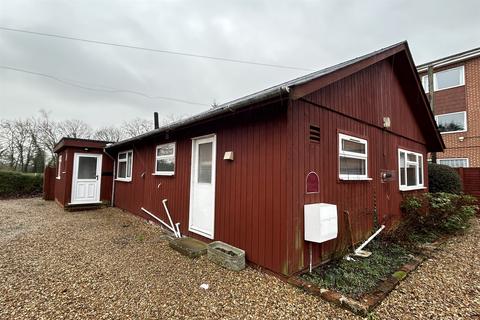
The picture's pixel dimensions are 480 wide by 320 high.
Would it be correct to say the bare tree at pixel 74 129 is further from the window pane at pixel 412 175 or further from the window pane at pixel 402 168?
the window pane at pixel 412 175

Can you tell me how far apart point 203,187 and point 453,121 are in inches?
564

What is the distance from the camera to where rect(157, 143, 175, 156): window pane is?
18.8ft

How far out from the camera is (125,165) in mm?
8602

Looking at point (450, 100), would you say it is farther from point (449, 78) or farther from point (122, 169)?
point (122, 169)

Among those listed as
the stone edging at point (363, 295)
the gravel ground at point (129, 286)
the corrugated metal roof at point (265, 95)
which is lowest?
the gravel ground at point (129, 286)

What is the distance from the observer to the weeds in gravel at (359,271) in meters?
2.87

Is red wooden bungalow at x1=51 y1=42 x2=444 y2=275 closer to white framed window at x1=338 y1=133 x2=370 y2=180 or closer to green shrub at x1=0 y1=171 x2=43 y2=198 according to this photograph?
white framed window at x1=338 y1=133 x2=370 y2=180

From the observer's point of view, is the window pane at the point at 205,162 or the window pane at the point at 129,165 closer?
the window pane at the point at 205,162

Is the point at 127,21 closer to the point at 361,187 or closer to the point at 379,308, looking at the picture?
the point at 361,187

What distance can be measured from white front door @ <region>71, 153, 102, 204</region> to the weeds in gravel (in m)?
9.15

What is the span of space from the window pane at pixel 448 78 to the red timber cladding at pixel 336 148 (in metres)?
8.45

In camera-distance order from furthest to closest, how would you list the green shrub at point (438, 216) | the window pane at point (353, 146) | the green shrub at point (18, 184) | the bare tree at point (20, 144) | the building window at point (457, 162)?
the bare tree at point (20, 144), the green shrub at point (18, 184), the building window at point (457, 162), the green shrub at point (438, 216), the window pane at point (353, 146)

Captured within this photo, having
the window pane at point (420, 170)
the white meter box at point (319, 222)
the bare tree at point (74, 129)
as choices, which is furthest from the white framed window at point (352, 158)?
the bare tree at point (74, 129)

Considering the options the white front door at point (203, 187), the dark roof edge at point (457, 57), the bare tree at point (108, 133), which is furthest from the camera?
the bare tree at point (108, 133)
